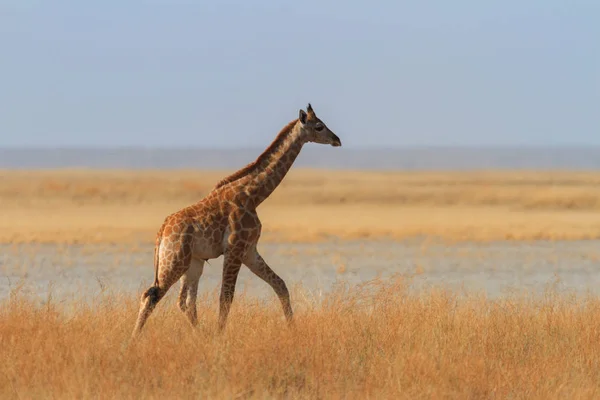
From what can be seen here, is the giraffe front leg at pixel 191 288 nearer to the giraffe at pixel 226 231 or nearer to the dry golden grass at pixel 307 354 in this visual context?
the giraffe at pixel 226 231

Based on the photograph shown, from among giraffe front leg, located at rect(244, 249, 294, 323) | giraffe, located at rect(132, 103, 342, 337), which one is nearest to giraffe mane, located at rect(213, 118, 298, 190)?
giraffe, located at rect(132, 103, 342, 337)

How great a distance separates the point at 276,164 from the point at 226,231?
908 mm

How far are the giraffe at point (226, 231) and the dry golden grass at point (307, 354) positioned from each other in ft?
1.08

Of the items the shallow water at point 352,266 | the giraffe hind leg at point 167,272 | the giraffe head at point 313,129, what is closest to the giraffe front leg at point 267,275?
the giraffe hind leg at point 167,272

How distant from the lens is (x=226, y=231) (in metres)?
9.48

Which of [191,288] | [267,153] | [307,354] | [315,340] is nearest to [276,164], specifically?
[267,153]

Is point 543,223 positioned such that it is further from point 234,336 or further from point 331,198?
point 234,336

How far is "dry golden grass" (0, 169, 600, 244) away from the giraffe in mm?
16818

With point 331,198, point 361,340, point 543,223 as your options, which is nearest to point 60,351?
point 361,340

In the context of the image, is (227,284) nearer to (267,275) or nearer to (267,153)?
(267,275)

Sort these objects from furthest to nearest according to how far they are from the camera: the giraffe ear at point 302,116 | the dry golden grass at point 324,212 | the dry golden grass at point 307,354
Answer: the dry golden grass at point 324,212
the giraffe ear at point 302,116
the dry golden grass at point 307,354

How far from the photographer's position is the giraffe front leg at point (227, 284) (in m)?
9.47

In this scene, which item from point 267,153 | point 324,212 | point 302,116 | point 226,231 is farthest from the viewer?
point 324,212

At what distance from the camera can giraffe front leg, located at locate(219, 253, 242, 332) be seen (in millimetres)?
9469
